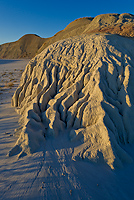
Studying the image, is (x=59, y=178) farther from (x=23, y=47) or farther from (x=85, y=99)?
(x=23, y=47)

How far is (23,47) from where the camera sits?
64062 millimetres

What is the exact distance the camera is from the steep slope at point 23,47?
62.1m

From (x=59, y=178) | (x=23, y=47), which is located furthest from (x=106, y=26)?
(x=23, y=47)

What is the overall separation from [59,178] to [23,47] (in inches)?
2786

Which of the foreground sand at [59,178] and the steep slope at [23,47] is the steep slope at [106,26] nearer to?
the foreground sand at [59,178]

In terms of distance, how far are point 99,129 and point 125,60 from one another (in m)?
3.34

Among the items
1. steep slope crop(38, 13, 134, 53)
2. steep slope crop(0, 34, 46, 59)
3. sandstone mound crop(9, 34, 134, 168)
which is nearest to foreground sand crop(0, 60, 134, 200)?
sandstone mound crop(9, 34, 134, 168)

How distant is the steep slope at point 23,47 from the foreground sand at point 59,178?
206ft

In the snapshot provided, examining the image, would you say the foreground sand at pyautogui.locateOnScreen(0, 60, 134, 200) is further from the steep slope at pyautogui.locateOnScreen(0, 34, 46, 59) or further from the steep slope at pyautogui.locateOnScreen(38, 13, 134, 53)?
the steep slope at pyautogui.locateOnScreen(0, 34, 46, 59)

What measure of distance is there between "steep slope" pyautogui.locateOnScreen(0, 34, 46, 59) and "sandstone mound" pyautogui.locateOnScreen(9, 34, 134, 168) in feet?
195

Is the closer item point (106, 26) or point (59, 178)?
point (59, 178)

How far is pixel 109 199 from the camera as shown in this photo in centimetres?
259

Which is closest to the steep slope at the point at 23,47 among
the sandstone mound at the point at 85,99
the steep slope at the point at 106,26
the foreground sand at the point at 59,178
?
the steep slope at the point at 106,26

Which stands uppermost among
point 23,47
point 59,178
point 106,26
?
point 23,47
